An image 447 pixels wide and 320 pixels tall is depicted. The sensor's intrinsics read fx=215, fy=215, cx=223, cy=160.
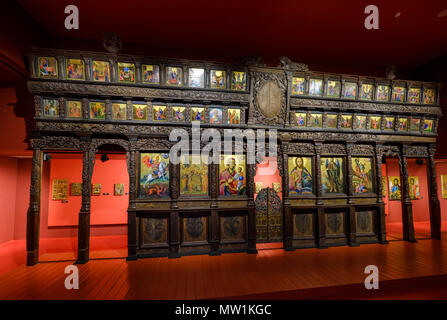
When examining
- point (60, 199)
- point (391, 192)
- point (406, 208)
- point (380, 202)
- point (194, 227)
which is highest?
point (60, 199)

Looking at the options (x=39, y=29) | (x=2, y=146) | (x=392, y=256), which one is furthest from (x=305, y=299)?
(x=39, y=29)

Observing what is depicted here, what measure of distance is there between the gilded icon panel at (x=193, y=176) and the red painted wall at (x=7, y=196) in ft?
19.2

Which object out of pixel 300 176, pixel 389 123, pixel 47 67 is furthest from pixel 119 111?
pixel 389 123

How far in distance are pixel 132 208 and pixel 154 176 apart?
39.7 inches

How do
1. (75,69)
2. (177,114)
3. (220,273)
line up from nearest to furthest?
(220,273) → (75,69) → (177,114)

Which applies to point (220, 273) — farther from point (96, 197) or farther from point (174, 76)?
point (96, 197)

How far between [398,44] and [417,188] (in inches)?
261

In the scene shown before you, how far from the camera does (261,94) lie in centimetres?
639

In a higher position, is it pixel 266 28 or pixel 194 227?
pixel 266 28

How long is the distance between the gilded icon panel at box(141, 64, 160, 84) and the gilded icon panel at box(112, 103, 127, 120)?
923 mm

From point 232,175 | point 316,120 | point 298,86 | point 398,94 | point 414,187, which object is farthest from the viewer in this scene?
point 414,187

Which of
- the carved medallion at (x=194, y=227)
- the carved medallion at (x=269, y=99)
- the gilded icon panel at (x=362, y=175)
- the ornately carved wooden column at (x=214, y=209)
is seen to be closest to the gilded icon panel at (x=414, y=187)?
the gilded icon panel at (x=362, y=175)

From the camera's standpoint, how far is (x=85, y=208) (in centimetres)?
558

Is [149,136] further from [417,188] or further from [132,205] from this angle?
[417,188]
